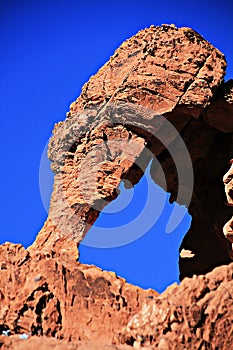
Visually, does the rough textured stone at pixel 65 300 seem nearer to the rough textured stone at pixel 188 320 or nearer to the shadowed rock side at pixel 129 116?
the rough textured stone at pixel 188 320

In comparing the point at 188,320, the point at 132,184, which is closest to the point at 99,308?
the point at 188,320

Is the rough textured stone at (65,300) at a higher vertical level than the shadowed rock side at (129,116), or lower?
lower

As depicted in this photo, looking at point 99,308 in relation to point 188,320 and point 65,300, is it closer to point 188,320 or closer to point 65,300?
point 65,300

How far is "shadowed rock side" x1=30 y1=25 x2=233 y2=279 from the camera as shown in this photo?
42.5 feet

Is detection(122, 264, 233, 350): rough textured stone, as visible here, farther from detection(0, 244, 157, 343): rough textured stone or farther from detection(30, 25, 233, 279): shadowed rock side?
detection(30, 25, 233, 279): shadowed rock side

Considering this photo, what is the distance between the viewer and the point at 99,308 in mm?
9414

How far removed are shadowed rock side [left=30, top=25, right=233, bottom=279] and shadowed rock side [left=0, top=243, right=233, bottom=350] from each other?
7.55 feet

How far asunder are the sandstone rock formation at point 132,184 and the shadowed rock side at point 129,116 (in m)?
0.03

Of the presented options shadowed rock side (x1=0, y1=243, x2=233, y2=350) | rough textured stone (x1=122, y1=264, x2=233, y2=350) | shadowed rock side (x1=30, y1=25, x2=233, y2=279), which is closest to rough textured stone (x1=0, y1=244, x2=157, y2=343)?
shadowed rock side (x1=0, y1=243, x2=233, y2=350)

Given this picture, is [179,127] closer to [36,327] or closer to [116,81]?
[116,81]

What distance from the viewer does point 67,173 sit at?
13.7 metres

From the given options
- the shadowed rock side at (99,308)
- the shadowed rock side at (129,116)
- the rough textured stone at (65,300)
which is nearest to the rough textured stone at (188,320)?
the shadowed rock side at (99,308)

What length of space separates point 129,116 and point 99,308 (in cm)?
573

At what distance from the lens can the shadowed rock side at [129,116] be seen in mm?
12969
